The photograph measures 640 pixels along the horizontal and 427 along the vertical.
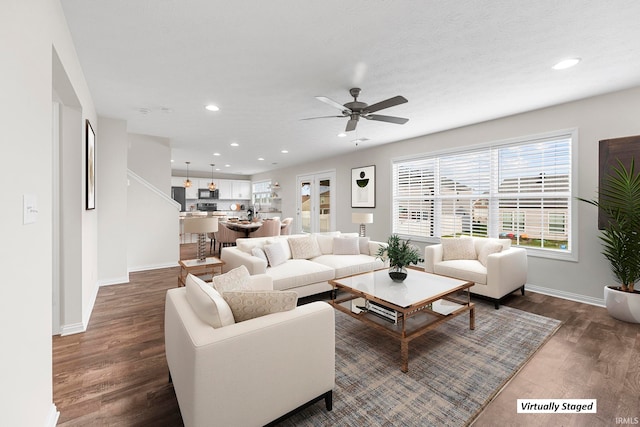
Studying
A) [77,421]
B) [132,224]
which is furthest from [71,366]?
[132,224]

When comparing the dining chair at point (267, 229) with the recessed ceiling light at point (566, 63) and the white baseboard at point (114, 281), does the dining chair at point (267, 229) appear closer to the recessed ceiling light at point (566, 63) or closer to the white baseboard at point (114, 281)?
the white baseboard at point (114, 281)

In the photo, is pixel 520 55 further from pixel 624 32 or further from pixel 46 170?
pixel 46 170

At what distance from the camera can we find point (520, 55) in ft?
7.93

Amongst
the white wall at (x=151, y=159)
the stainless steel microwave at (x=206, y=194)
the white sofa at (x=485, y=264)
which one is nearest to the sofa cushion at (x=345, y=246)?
the white sofa at (x=485, y=264)

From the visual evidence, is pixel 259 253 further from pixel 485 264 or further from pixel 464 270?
pixel 485 264

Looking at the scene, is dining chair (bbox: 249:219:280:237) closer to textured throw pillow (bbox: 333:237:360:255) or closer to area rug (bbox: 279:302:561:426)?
textured throw pillow (bbox: 333:237:360:255)

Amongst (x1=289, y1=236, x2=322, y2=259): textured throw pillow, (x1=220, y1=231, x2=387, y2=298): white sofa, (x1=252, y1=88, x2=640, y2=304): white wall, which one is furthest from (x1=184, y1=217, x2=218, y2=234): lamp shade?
(x1=252, y1=88, x2=640, y2=304): white wall

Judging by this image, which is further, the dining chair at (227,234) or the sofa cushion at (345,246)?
the dining chair at (227,234)

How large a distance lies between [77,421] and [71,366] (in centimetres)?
75

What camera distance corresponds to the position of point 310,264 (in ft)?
12.2

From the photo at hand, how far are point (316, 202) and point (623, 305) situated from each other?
641 centimetres

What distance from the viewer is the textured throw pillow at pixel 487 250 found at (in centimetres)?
375

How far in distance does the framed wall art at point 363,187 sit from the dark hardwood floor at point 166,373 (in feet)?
12.4

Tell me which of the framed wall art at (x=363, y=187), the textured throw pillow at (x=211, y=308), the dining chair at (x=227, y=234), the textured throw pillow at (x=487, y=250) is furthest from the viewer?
the dining chair at (x=227, y=234)
